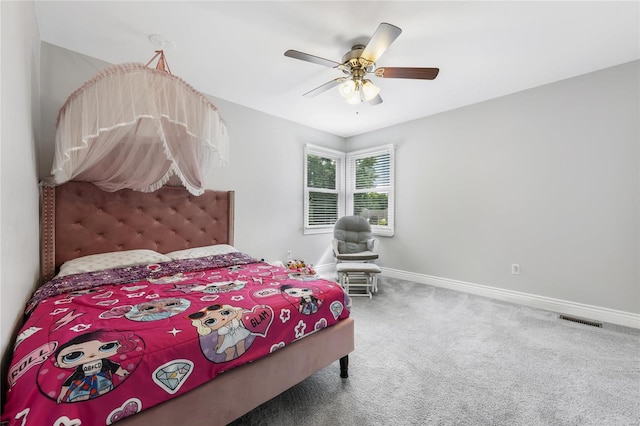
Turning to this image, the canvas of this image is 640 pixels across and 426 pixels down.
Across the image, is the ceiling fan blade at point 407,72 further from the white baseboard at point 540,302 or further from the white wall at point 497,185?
the white baseboard at point 540,302

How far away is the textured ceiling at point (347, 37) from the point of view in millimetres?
2018

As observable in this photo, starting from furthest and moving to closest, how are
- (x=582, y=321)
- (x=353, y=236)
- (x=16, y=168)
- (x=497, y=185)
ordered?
1. (x=353, y=236)
2. (x=497, y=185)
3. (x=582, y=321)
4. (x=16, y=168)

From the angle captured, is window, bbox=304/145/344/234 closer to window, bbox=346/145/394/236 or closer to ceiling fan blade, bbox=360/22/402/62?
window, bbox=346/145/394/236

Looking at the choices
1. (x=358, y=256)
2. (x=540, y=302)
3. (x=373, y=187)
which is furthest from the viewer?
(x=373, y=187)

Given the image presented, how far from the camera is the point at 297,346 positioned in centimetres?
161

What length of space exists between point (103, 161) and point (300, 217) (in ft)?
9.08

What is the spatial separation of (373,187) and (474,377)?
11.4 ft

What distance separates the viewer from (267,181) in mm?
4125

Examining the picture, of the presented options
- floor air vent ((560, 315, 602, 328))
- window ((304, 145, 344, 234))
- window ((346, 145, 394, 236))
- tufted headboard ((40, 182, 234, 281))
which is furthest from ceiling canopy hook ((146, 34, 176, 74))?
floor air vent ((560, 315, 602, 328))

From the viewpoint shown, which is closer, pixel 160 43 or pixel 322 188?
pixel 160 43

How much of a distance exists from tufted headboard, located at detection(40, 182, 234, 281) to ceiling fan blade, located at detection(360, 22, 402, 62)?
7.64ft

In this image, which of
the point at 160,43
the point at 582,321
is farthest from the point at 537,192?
the point at 160,43

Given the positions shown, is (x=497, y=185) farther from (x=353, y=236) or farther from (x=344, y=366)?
(x=344, y=366)

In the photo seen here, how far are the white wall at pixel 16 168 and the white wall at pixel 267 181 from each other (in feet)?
4.60
